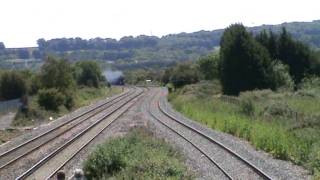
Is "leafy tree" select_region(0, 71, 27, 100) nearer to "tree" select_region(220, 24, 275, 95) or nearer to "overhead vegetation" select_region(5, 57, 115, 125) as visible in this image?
"overhead vegetation" select_region(5, 57, 115, 125)

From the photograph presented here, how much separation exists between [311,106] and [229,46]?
1340 inches

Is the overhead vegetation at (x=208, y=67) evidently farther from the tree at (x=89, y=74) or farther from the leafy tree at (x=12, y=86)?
the leafy tree at (x=12, y=86)

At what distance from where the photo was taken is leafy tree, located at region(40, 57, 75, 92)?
77688mm

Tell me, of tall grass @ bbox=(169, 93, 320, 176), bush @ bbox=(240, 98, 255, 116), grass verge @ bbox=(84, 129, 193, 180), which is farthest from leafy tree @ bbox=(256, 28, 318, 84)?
grass verge @ bbox=(84, 129, 193, 180)

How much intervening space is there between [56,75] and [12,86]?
5.28 metres

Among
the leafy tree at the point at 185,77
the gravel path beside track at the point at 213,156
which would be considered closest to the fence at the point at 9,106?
the gravel path beside track at the point at 213,156

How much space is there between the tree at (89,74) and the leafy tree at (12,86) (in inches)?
1821

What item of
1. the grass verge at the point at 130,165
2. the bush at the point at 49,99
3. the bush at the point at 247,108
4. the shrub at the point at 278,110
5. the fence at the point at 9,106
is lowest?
the fence at the point at 9,106

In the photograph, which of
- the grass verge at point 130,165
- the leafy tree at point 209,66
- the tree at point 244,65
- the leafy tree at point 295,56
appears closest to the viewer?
the grass verge at point 130,165

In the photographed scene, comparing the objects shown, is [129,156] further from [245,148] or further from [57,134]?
[57,134]

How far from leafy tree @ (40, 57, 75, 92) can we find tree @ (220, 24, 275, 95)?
61.6 ft

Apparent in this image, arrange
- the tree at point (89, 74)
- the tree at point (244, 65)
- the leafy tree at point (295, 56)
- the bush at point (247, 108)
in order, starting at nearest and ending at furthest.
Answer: the bush at point (247, 108)
the tree at point (244, 65)
the leafy tree at point (295, 56)
the tree at point (89, 74)

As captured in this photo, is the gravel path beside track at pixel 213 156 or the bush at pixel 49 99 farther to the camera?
the bush at pixel 49 99

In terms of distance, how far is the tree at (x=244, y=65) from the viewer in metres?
69.7
